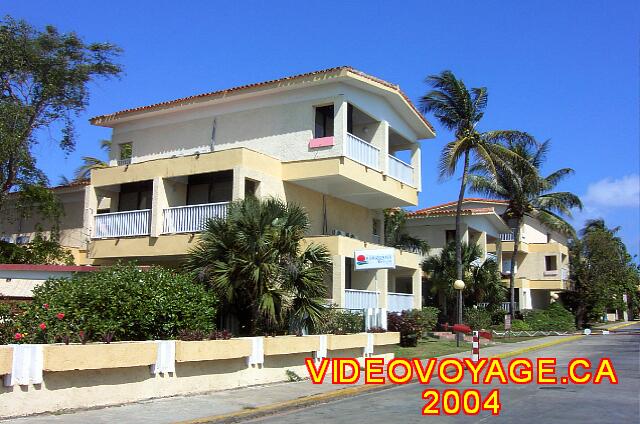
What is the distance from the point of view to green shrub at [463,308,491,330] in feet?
114

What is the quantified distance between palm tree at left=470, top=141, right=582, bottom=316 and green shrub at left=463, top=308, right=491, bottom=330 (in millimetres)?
7056

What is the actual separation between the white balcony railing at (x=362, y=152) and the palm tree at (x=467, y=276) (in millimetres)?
11914

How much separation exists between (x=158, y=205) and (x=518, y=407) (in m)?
14.7

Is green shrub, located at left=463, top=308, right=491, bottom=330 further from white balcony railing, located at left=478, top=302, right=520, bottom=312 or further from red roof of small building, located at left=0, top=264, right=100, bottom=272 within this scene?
red roof of small building, located at left=0, top=264, right=100, bottom=272

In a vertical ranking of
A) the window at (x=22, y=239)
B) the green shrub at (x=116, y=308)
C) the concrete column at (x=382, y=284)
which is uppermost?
the window at (x=22, y=239)

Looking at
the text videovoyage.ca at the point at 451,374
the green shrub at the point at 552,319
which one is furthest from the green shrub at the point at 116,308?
the green shrub at the point at 552,319

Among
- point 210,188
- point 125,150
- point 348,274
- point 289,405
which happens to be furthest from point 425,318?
point 289,405

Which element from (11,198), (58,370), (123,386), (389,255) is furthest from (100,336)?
(11,198)

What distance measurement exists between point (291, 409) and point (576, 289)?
136 ft

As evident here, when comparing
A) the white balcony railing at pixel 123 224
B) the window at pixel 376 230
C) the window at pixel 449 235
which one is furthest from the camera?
the window at pixel 449 235

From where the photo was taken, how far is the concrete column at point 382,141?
2494 centimetres

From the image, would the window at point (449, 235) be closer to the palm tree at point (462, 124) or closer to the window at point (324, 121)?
the palm tree at point (462, 124)

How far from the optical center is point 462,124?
31969mm

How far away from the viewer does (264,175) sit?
71.3 feet
